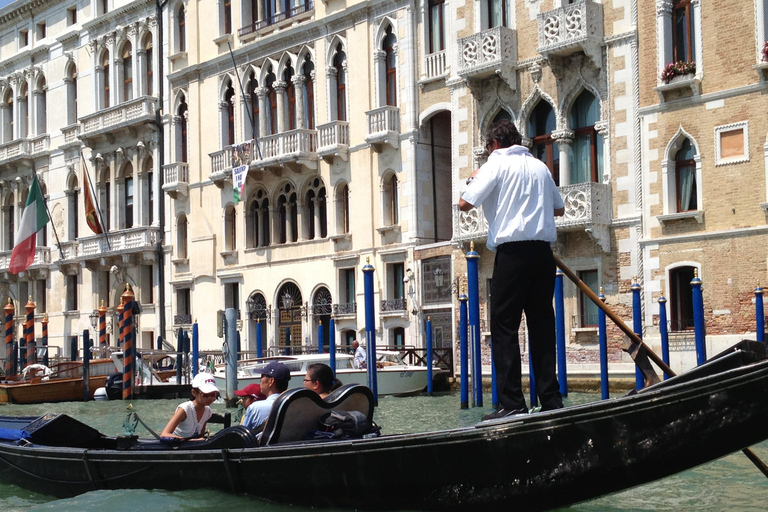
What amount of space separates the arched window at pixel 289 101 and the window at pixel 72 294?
991 centimetres

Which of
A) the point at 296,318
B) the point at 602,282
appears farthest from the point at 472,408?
the point at 296,318

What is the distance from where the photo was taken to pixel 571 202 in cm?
1850

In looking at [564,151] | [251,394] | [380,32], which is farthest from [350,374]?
[251,394]

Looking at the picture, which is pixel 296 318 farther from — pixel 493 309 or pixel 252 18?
pixel 493 309

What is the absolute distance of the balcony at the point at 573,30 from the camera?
728 inches

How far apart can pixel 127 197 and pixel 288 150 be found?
24.8ft

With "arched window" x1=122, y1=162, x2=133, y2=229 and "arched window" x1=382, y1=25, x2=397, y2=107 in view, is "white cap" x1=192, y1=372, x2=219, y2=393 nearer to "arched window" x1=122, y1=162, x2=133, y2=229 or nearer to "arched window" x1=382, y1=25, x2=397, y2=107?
"arched window" x1=382, y1=25, x2=397, y2=107

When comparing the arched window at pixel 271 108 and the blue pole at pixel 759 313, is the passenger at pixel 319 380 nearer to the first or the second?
the blue pole at pixel 759 313

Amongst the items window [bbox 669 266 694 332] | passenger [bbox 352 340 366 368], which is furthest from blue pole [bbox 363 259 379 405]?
window [bbox 669 266 694 332]

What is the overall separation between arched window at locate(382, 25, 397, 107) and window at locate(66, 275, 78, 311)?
1281cm

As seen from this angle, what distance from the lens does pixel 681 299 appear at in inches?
693

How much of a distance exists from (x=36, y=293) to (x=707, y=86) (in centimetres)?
2205

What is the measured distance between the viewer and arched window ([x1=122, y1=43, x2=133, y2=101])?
2973 cm

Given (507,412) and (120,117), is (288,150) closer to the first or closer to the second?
(120,117)
